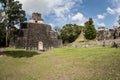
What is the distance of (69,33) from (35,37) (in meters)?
36.0

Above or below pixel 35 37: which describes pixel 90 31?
above

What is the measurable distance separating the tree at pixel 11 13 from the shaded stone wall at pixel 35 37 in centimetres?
241

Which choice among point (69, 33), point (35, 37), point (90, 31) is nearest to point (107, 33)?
point (90, 31)

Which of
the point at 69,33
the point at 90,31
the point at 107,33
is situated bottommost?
the point at 107,33

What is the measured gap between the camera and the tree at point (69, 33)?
3244 inches

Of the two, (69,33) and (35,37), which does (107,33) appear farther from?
(35,37)

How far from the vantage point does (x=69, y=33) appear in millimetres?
83375

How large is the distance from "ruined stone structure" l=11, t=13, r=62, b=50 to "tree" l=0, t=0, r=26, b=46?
2316 mm

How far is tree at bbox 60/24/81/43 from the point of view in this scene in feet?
270

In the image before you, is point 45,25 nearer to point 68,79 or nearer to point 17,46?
point 17,46

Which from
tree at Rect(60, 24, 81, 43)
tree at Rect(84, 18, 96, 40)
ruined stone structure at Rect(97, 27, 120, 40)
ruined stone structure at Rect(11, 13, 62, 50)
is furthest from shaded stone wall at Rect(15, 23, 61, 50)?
tree at Rect(60, 24, 81, 43)

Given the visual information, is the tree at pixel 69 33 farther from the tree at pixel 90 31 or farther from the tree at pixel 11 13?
the tree at pixel 11 13

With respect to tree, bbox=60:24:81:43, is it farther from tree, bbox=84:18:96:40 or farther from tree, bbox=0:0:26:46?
tree, bbox=0:0:26:46

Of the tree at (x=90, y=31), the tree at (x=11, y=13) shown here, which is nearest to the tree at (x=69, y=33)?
the tree at (x=90, y=31)
